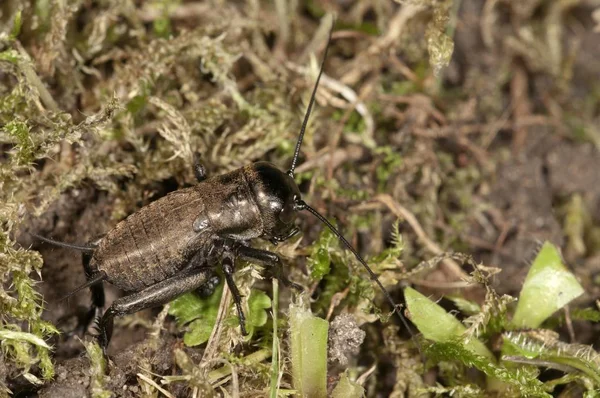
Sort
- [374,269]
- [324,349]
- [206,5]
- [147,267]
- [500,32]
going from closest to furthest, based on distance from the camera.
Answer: [324,349] < [147,267] < [374,269] < [206,5] < [500,32]

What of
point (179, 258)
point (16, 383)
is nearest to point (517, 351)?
point (179, 258)

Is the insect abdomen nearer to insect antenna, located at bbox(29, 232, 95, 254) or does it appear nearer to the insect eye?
insect antenna, located at bbox(29, 232, 95, 254)

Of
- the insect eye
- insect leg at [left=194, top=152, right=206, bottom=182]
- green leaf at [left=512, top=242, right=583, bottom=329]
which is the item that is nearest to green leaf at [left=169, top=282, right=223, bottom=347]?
the insect eye

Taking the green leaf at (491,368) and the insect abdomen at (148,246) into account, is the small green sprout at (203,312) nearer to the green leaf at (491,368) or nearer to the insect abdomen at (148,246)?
the insect abdomen at (148,246)

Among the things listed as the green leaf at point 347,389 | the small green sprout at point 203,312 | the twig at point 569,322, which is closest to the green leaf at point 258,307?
the small green sprout at point 203,312

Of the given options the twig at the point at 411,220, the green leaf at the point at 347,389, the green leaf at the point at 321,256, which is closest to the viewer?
the green leaf at the point at 347,389

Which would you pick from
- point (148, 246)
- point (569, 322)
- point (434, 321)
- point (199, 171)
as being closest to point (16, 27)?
point (199, 171)

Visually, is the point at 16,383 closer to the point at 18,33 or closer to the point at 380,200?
the point at 18,33
